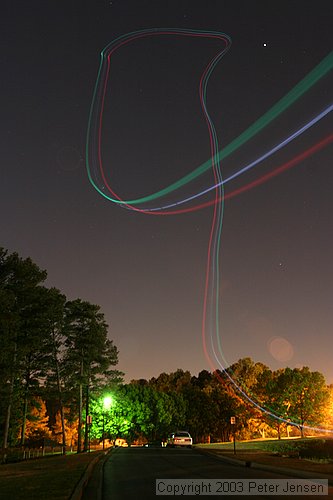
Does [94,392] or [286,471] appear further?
[94,392]

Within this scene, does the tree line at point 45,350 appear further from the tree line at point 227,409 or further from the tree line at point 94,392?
the tree line at point 227,409

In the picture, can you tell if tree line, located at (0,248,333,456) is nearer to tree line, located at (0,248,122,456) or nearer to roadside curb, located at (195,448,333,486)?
tree line, located at (0,248,122,456)

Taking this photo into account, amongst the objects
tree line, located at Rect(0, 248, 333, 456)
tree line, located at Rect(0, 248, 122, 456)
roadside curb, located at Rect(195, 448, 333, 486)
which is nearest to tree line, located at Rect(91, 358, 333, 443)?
tree line, located at Rect(0, 248, 333, 456)

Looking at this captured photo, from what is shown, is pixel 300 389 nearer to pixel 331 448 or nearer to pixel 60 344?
pixel 60 344

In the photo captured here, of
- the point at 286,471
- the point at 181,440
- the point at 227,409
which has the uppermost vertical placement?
the point at 227,409

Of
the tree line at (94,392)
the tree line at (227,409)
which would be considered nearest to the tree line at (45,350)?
the tree line at (94,392)

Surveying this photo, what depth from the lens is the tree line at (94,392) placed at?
4681 centimetres

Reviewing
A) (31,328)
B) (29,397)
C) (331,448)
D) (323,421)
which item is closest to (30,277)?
(31,328)

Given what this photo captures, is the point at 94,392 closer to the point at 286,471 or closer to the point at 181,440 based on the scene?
the point at 181,440

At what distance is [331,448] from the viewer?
34.3 m

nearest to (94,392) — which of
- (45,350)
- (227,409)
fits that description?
(45,350)

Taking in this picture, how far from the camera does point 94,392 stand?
203 ft

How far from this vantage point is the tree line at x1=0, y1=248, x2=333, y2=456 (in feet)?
154

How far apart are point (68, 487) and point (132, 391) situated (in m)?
79.6
